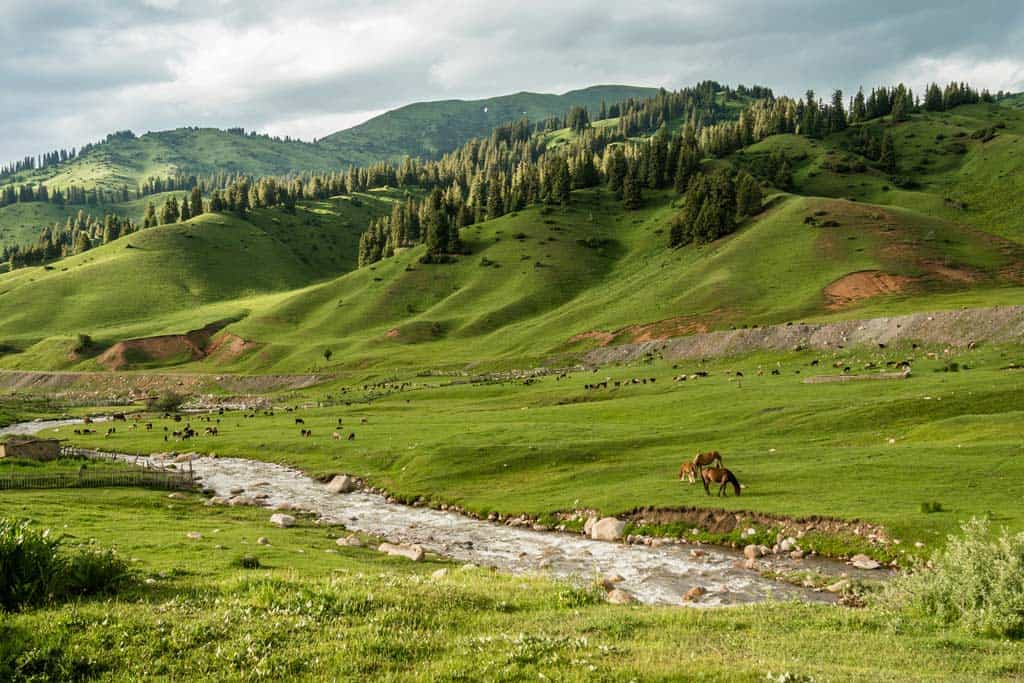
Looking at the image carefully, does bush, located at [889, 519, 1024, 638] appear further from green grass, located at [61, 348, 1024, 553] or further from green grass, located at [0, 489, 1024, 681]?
green grass, located at [61, 348, 1024, 553]

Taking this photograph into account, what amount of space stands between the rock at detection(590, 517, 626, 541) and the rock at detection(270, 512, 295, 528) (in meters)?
16.6

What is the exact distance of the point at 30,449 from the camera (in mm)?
54094

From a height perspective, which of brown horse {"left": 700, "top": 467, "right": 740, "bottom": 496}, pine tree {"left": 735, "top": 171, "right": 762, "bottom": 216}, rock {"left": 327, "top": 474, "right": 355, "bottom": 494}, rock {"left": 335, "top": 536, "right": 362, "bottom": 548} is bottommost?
rock {"left": 327, "top": 474, "right": 355, "bottom": 494}

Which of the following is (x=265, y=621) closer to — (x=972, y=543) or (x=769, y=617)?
(x=769, y=617)

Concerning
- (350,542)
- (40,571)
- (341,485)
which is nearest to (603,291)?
(341,485)

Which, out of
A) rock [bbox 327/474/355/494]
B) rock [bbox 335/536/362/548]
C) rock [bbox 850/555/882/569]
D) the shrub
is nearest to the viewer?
the shrub

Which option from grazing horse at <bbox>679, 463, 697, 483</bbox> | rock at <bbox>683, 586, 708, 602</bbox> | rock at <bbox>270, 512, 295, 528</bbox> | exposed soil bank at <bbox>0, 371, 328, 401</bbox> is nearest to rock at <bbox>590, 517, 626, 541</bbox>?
grazing horse at <bbox>679, 463, 697, 483</bbox>

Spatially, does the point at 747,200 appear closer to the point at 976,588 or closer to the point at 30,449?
the point at 30,449

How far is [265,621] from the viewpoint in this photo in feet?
42.0

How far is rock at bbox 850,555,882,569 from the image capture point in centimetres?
2709

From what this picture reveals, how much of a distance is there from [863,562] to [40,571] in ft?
91.7

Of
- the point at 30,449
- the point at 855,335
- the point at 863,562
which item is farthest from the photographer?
the point at 855,335

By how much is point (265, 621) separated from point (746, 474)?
33.0m

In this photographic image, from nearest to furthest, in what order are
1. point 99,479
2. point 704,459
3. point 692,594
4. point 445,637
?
point 445,637
point 692,594
point 704,459
point 99,479
